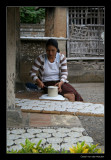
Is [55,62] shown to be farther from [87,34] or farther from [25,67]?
[87,34]

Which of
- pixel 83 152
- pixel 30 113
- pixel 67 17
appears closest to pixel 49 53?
pixel 30 113

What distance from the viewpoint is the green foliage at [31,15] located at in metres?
17.4

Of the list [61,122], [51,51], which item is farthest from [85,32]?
[61,122]

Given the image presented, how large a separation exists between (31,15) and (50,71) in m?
13.8

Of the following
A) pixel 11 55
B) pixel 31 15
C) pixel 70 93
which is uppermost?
pixel 31 15

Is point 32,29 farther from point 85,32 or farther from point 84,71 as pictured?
point 84,71

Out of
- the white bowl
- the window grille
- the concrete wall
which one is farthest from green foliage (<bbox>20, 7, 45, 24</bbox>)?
the white bowl

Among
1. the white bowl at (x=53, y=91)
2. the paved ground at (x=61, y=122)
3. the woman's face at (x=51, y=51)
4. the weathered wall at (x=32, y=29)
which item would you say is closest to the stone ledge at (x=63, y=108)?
the paved ground at (x=61, y=122)

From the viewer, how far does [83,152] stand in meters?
1.90

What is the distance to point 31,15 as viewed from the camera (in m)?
17.9

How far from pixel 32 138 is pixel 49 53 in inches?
101

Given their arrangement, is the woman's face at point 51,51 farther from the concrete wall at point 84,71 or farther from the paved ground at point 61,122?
the concrete wall at point 84,71

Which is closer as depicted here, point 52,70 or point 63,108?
point 63,108
